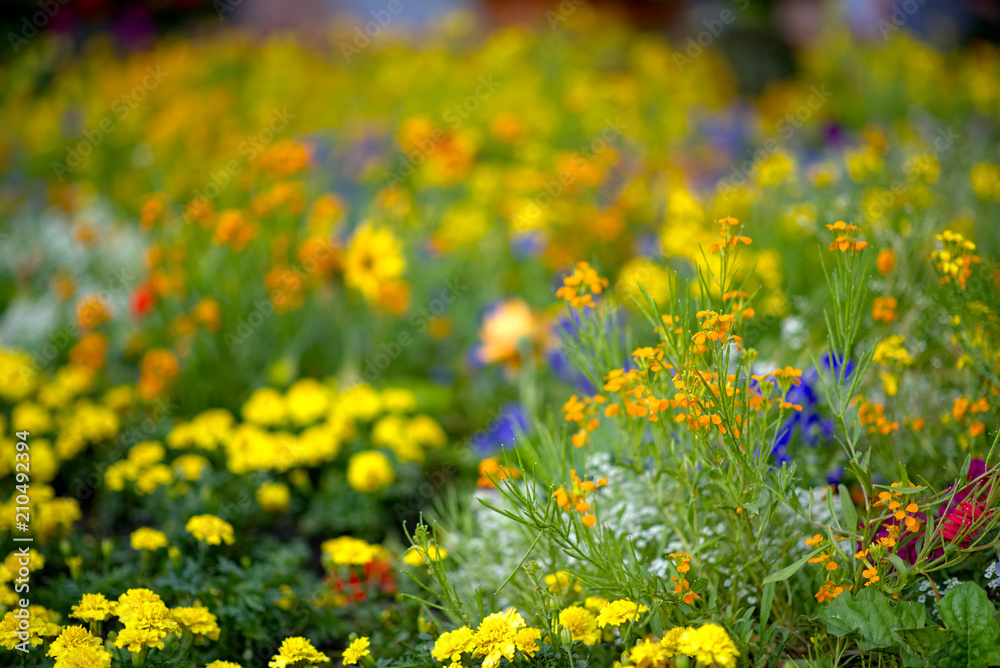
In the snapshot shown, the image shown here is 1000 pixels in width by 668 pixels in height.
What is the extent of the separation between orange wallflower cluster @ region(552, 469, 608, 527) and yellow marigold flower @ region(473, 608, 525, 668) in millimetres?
211

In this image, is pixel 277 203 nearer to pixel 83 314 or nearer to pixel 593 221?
pixel 83 314

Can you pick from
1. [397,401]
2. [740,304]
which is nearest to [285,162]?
[397,401]

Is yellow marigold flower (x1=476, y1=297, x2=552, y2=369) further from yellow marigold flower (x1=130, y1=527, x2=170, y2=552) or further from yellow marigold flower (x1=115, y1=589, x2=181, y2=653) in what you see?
yellow marigold flower (x1=115, y1=589, x2=181, y2=653)

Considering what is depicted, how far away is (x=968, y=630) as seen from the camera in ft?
4.06

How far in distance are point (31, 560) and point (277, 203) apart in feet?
4.22

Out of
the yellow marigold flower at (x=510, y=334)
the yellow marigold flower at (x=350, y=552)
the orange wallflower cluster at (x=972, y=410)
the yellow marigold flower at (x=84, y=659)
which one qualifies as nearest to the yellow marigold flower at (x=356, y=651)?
the yellow marigold flower at (x=350, y=552)

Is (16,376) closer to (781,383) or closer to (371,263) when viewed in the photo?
(371,263)

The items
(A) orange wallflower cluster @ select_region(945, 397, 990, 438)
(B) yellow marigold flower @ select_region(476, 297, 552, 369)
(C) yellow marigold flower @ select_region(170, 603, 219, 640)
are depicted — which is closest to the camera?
(C) yellow marigold flower @ select_region(170, 603, 219, 640)

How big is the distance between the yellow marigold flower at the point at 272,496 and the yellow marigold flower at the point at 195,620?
68 cm

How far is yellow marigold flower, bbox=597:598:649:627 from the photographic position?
1.30 metres

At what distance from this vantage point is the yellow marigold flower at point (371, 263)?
8.58ft

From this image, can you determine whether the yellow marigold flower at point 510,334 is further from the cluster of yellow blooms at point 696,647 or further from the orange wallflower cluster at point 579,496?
the cluster of yellow blooms at point 696,647

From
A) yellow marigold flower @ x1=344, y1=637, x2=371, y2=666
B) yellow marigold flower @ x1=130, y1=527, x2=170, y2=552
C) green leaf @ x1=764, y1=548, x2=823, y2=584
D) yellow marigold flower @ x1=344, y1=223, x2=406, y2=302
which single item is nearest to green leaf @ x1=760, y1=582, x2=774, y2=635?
green leaf @ x1=764, y1=548, x2=823, y2=584

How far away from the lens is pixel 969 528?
123cm
